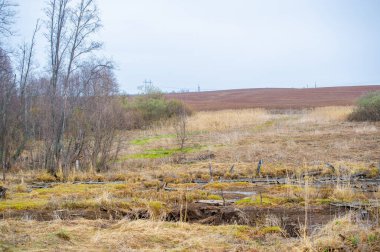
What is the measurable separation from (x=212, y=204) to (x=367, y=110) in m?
24.2

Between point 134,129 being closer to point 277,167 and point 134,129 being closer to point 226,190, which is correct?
point 277,167

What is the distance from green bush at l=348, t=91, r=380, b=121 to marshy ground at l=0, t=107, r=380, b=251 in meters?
10.6

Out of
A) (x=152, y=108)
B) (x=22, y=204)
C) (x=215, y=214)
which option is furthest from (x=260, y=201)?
(x=152, y=108)

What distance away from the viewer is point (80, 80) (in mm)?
16188

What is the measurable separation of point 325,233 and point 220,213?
2.56 m

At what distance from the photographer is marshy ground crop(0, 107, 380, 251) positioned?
593 centimetres

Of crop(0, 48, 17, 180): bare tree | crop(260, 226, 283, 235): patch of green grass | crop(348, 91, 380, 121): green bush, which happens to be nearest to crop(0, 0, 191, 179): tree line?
crop(0, 48, 17, 180): bare tree

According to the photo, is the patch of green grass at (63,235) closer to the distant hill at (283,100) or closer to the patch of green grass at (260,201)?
the patch of green grass at (260,201)

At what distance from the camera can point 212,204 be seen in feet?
29.1

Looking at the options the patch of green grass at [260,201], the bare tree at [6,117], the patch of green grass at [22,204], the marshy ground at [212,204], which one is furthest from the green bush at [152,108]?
the patch of green grass at [260,201]

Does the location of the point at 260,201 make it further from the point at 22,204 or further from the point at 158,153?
the point at 158,153

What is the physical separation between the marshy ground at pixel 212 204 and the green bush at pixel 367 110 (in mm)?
10613

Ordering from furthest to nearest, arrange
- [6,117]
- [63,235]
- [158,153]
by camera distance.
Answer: [158,153] → [6,117] → [63,235]

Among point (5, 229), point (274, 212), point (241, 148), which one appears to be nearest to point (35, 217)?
point (5, 229)
